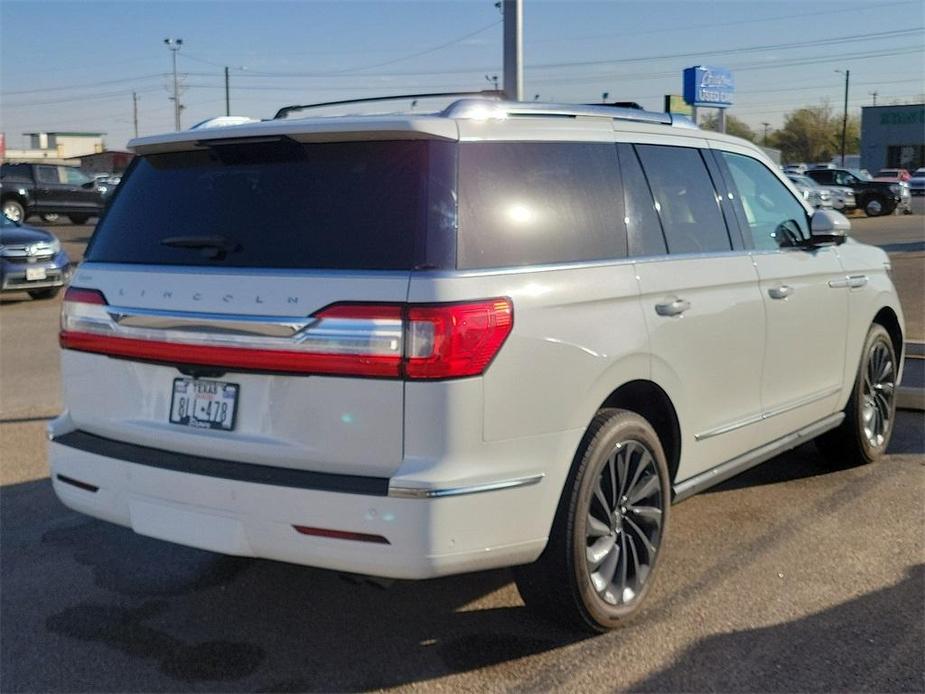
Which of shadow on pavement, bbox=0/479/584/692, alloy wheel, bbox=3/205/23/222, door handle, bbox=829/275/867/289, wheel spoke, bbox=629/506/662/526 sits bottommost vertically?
shadow on pavement, bbox=0/479/584/692

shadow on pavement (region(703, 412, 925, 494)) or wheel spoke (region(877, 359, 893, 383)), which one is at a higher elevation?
wheel spoke (region(877, 359, 893, 383))

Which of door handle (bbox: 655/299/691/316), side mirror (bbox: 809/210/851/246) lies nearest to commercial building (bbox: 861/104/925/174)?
side mirror (bbox: 809/210/851/246)

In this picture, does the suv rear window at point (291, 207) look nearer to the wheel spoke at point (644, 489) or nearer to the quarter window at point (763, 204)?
the wheel spoke at point (644, 489)

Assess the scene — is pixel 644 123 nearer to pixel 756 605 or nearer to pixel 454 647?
pixel 756 605

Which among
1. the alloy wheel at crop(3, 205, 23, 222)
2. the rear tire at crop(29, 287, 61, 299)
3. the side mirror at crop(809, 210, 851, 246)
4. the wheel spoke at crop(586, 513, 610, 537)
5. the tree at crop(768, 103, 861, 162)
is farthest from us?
the tree at crop(768, 103, 861, 162)

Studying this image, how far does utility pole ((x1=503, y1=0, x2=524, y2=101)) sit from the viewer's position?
1115cm

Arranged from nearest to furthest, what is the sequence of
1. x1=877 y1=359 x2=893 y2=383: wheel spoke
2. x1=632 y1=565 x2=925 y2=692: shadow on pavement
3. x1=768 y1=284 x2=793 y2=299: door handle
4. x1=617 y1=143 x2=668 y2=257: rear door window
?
x1=632 y1=565 x2=925 y2=692: shadow on pavement < x1=617 y1=143 x2=668 y2=257: rear door window < x1=768 y1=284 x2=793 y2=299: door handle < x1=877 y1=359 x2=893 y2=383: wheel spoke

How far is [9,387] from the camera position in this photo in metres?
8.81

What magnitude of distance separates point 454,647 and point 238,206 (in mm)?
1794

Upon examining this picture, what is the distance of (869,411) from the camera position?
19.8 ft

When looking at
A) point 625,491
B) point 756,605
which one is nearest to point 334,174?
point 625,491

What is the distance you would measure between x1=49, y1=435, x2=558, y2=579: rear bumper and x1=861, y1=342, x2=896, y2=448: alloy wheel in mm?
3269

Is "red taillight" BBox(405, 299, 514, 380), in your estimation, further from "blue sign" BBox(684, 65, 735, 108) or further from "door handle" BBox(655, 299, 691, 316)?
"blue sign" BBox(684, 65, 735, 108)

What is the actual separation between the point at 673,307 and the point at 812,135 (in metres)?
106
